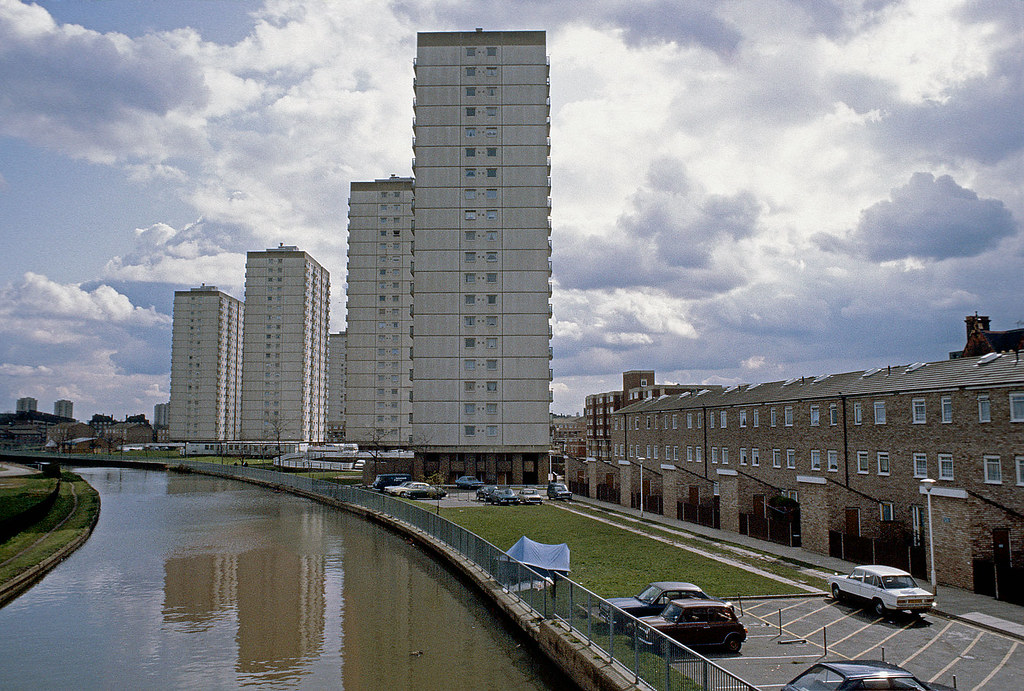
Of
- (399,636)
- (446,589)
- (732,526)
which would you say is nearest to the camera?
(399,636)

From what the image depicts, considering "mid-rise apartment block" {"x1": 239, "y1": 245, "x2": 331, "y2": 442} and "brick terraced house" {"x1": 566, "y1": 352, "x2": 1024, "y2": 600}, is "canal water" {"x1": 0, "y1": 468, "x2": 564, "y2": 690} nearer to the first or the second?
"brick terraced house" {"x1": 566, "y1": 352, "x2": 1024, "y2": 600}

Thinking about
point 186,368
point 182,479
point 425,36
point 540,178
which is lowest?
point 182,479

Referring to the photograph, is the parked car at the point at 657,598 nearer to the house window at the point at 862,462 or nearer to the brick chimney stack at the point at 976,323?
the house window at the point at 862,462

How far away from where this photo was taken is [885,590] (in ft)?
78.0

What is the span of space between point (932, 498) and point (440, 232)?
58.1m

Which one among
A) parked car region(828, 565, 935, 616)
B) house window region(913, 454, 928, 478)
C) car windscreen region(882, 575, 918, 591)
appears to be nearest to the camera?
parked car region(828, 565, 935, 616)

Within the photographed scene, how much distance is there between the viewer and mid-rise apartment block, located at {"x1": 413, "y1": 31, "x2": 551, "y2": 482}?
78.6 meters

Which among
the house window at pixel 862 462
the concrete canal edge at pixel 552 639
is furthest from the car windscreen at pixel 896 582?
the house window at pixel 862 462

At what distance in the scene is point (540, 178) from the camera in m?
80.4

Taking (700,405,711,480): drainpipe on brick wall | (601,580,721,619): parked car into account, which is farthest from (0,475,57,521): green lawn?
(700,405,711,480): drainpipe on brick wall

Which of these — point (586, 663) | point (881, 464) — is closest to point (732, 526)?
point (881, 464)

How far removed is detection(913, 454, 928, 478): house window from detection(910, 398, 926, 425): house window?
1.66 meters

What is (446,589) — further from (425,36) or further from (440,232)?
(425,36)

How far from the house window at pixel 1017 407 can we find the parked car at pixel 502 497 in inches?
1419
